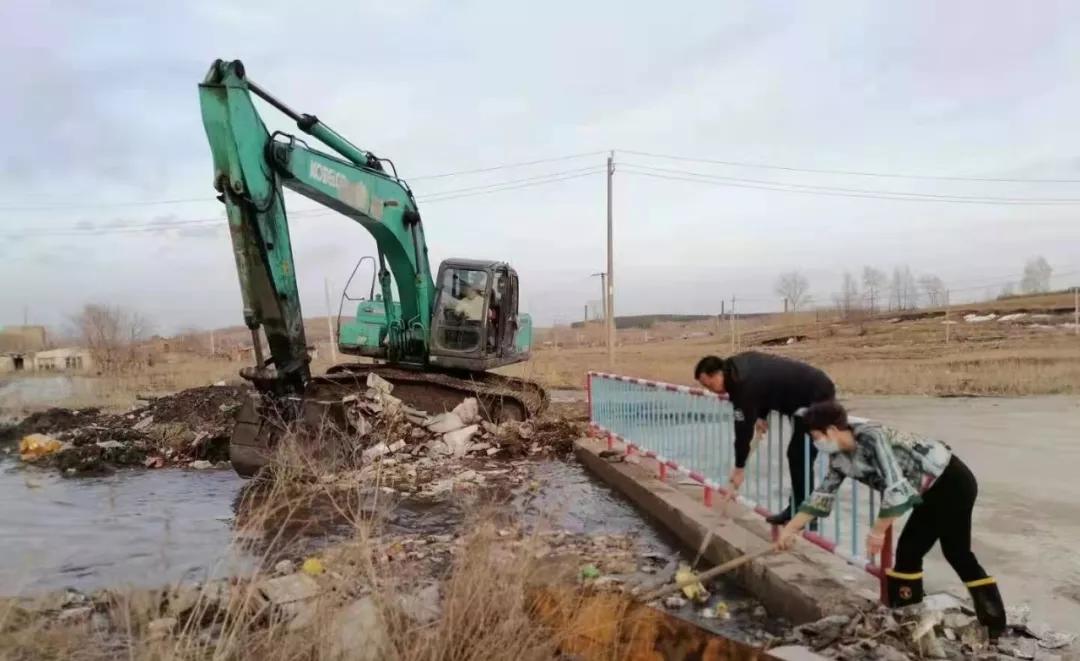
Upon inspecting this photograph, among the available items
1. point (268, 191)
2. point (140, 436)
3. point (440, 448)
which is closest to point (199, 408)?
point (140, 436)

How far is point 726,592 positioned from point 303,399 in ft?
17.5

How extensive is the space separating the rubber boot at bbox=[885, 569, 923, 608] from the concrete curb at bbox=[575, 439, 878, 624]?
13 cm

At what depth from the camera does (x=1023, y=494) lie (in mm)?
7234

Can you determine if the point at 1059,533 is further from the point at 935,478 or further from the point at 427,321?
the point at 427,321

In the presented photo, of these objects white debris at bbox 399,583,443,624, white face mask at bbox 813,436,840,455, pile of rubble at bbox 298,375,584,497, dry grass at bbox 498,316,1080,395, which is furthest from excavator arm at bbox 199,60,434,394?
dry grass at bbox 498,316,1080,395

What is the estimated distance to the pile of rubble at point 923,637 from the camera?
374 cm

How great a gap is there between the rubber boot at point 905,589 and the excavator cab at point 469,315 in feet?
26.7

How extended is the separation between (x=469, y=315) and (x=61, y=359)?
168 ft

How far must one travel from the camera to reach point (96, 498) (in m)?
8.66

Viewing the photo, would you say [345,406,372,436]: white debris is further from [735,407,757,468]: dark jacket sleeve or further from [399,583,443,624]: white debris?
[399,583,443,624]: white debris

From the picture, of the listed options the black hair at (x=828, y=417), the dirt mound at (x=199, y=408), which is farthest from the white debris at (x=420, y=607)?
the dirt mound at (x=199, y=408)

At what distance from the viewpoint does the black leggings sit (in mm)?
4008

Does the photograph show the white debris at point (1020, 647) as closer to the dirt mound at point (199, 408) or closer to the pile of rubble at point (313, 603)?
the pile of rubble at point (313, 603)

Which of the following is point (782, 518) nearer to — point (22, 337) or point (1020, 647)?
point (1020, 647)
